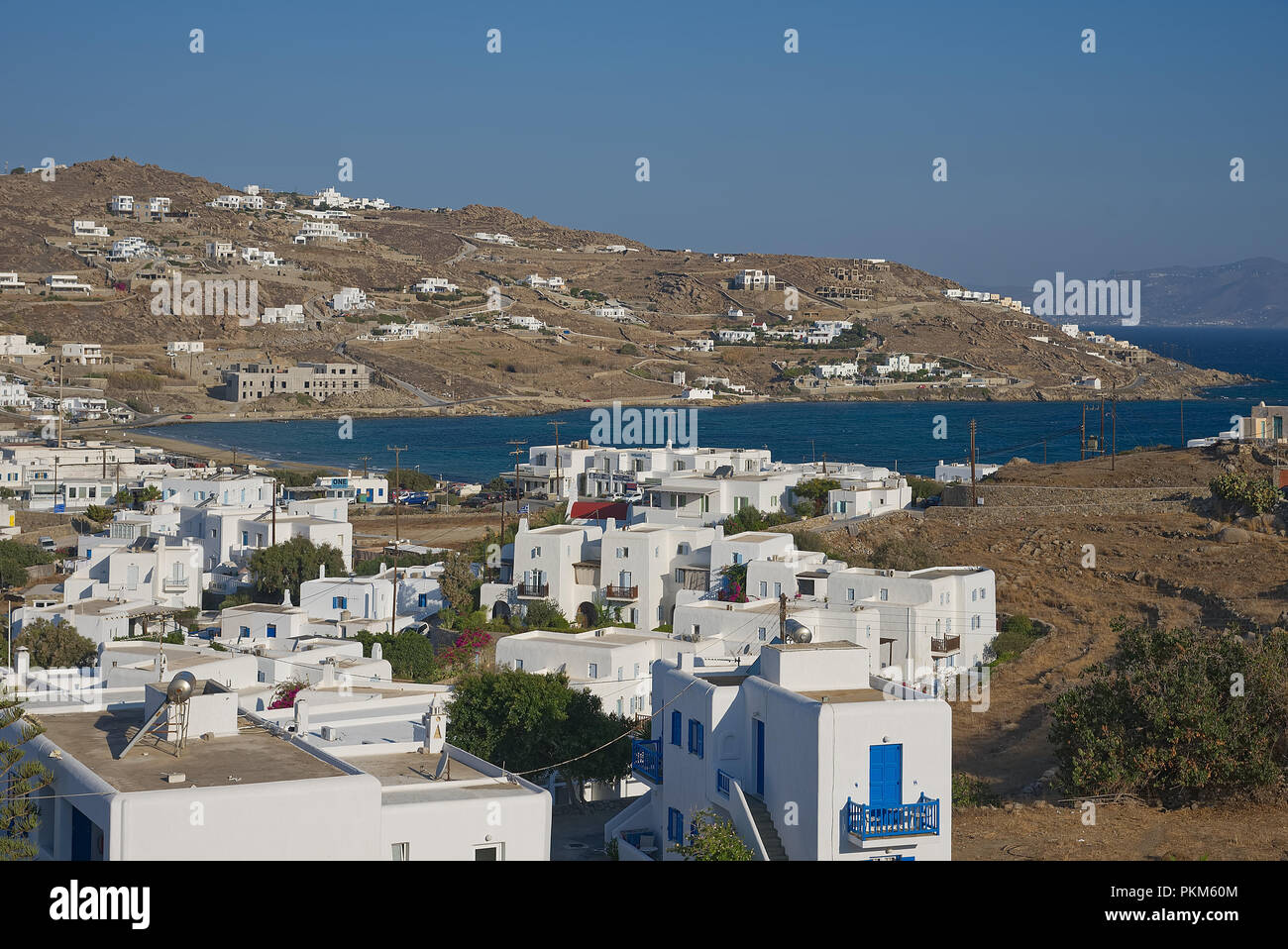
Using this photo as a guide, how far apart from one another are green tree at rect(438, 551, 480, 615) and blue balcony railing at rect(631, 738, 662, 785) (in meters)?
13.8

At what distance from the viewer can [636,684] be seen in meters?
19.5

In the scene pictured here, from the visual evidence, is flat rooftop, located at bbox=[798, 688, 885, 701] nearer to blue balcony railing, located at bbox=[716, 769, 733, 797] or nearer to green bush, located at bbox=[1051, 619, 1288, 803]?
blue balcony railing, located at bbox=[716, 769, 733, 797]

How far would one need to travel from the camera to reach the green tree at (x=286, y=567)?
29312 mm

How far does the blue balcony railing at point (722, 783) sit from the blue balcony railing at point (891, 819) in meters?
1.31

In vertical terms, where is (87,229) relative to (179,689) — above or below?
above

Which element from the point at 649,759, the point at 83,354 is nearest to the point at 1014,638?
the point at 649,759

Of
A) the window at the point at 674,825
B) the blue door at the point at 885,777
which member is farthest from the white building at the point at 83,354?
the blue door at the point at 885,777

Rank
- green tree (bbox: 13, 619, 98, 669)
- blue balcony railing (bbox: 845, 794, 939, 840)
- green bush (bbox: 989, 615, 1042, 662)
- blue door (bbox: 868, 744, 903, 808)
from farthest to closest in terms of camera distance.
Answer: green bush (bbox: 989, 615, 1042, 662), green tree (bbox: 13, 619, 98, 669), blue door (bbox: 868, 744, 903, 808), blue balcony railing (bbox: 845, 794, 939, 840)

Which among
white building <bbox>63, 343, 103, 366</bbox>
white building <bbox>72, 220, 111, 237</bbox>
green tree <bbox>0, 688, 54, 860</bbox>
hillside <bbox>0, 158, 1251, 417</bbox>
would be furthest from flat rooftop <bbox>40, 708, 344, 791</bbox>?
white building <bbox>72, 220, 111, 237</bbox>

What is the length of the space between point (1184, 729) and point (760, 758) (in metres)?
4.65

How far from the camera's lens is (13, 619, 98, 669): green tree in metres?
21.0

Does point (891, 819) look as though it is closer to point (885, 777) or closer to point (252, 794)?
point (885, 777)

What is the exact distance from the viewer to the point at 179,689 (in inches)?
377
